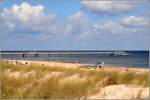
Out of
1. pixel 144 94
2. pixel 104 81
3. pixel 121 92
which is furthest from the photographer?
pixel 104 81

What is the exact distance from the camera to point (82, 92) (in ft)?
22.6

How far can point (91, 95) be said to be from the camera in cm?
686

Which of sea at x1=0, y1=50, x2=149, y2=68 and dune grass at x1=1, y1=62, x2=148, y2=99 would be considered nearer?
dune grass at x1=1, y1=62, x2=148, y2=99

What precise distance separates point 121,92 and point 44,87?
159 centimetres

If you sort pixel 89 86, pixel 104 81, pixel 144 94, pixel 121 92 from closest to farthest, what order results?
pixel 144 94
pixel 121 92
pixel 89 86
pixel 104 81

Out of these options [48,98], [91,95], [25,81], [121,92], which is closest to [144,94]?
[121,92]

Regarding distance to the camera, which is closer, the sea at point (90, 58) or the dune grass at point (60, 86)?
the dune grass at point (60, 86)

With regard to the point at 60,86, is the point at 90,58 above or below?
below

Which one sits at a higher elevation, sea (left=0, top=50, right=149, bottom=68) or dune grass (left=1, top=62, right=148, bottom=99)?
dune grass (left=1, top=62, right=148, bottom=99)

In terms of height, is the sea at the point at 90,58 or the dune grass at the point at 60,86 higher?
the dune grass at the point at 60,86

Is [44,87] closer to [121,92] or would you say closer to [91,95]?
[91,95]

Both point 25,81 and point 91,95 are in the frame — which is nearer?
point 91,95

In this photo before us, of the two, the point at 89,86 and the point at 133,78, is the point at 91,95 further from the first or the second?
the point at 133,78

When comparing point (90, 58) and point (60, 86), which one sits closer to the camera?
point (60, 86)
